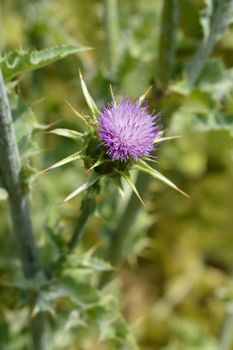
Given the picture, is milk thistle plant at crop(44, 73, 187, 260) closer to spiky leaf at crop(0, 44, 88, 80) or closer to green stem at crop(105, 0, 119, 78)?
spiky leaf at crop(0, 44, 88, 80)

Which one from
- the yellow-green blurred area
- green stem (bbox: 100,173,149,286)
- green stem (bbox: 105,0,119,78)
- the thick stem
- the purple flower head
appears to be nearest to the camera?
the purple flower head

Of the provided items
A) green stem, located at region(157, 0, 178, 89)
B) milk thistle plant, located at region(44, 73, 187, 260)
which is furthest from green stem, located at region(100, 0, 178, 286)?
milk thistle plant, located at region(44, 73, 187, 260)

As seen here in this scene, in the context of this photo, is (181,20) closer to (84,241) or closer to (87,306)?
(87,306)

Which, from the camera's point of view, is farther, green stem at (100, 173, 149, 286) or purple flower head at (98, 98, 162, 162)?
green stem at (100, 173, 149, 286)

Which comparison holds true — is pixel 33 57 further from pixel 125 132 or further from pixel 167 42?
pixel 167 42

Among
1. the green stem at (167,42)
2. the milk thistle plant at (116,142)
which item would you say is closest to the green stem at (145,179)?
the green stem at (167,42)

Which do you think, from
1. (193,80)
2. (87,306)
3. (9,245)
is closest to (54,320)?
(9,245)
